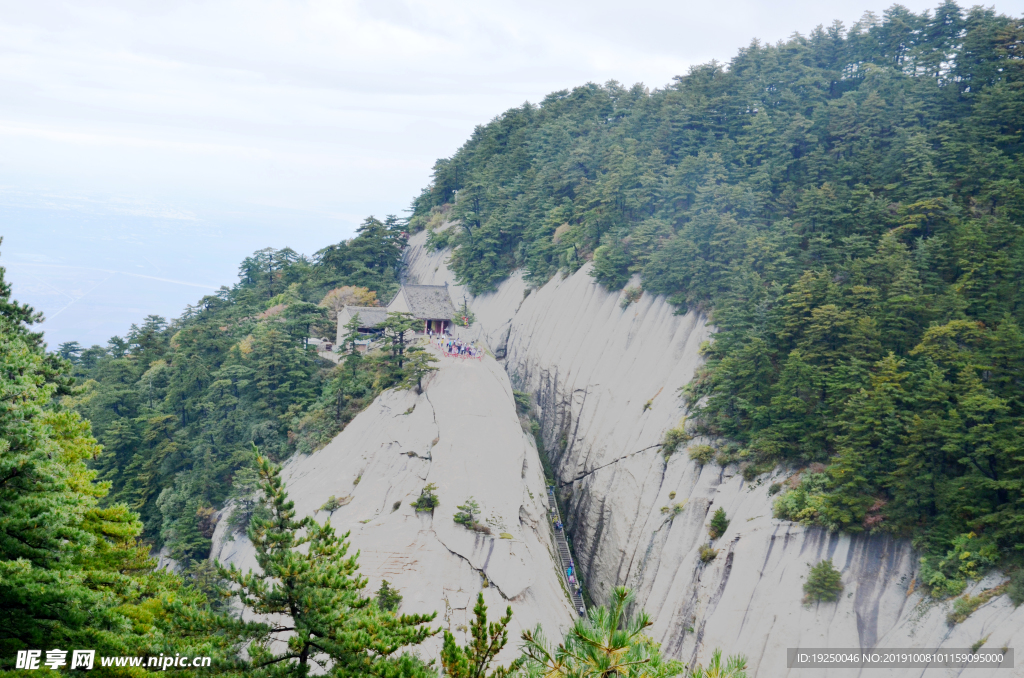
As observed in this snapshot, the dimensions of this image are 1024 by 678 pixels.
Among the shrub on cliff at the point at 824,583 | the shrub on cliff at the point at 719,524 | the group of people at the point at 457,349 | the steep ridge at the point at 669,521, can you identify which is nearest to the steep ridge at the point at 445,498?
the group of people at the point at 457,349

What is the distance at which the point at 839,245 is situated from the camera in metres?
33.3

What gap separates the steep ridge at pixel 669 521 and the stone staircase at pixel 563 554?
122 cm

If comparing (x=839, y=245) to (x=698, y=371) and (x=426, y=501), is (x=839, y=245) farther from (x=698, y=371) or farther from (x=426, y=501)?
(x=426, y=501)

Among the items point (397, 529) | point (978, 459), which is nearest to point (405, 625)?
point (397, 529)

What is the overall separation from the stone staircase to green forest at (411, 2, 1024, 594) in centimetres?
903

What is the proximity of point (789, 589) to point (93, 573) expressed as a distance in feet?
70.8

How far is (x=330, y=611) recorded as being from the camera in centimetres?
1192

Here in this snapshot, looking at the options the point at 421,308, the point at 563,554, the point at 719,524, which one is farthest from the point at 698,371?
the point at 421,308

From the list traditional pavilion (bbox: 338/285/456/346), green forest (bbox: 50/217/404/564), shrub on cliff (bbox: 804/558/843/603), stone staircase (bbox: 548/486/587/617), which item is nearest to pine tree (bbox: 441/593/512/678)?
shrub on cliff (bbox: 804/558/843/603)

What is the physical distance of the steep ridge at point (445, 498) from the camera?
24953mm

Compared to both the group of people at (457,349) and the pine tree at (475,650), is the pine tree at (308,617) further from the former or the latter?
the group of people at (457,349)

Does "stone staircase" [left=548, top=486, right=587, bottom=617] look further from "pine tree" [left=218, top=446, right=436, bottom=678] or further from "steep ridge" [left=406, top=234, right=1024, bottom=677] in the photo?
"pine tree" [left=218, top=446, right=436, bottom=678]

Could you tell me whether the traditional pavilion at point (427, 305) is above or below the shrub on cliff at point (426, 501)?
above

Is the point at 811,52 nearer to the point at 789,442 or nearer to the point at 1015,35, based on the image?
the point at 1015,35
